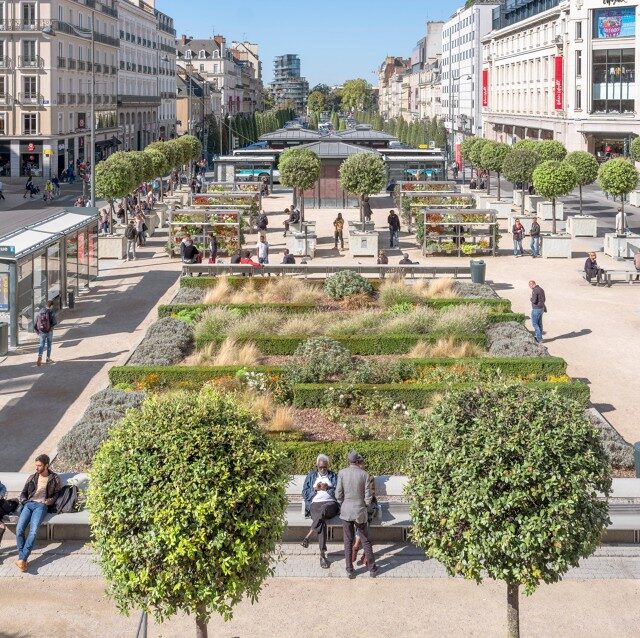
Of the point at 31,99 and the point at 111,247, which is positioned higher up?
the point at 31,99

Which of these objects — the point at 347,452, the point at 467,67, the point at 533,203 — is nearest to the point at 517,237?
the point at 533,203

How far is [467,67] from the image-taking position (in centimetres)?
11612

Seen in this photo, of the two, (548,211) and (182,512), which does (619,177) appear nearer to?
(548,211)

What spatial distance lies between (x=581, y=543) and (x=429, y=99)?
14530 cm

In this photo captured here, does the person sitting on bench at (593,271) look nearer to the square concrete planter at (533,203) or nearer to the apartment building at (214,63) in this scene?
the square concrete planter at (533,203)

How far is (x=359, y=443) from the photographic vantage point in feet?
43.7

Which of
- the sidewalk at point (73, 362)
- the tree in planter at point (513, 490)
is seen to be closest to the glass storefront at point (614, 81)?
the sidewalk at point (73, 362)

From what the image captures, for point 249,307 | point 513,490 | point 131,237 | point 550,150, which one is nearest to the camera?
point 513,490

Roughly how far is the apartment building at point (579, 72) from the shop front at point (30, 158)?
113 feet

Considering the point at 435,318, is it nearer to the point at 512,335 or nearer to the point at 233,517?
the point at 512,335

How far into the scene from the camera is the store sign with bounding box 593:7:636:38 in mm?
61844

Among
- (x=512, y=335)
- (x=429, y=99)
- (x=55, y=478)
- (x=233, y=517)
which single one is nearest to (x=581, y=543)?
(x=233, y=517)

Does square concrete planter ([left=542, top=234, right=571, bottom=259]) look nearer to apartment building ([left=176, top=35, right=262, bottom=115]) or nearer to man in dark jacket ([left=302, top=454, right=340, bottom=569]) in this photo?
man in dark jacket ([left=302, top=454, right=340, bottom=569])

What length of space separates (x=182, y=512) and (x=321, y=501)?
3753 millimetres
